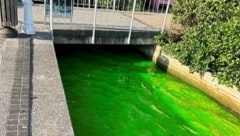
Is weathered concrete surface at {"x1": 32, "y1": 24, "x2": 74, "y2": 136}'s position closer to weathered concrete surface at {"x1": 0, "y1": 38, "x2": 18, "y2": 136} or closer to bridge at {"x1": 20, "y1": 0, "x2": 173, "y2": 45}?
weathered concrete surface at {"x1": 0, "y1": 38, "x2": 18, "y2": 136}

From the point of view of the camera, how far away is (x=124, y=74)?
7.36 meters

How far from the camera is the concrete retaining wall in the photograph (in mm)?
6262

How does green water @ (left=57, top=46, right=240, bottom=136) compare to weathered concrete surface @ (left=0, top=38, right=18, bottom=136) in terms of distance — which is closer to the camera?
weathered concrete surface @ (left=0, top=38, right=18, bottom=136)

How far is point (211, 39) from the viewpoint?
21.0ft

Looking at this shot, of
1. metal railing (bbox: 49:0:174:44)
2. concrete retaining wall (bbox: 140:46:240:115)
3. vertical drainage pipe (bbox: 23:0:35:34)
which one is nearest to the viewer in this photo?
vertical drainage pipe (bbox: 23:0:35:34)

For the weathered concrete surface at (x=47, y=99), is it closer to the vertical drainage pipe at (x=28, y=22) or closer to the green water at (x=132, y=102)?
the vertical drainage pipe at (x=28, y=22)

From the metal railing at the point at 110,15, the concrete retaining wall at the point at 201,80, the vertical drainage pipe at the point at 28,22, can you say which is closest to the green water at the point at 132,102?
the concrete retaining wall at the point at 201,80

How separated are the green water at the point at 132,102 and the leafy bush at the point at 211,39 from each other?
69 centimetres

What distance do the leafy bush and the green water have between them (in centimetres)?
69

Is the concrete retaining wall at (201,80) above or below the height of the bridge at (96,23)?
below

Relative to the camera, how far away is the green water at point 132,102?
205 inches

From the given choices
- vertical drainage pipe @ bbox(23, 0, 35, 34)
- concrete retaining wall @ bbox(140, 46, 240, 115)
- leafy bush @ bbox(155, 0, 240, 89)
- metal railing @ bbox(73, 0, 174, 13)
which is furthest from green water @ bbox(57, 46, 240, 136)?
metal railing @ bbox(73, 0, 174, 13)

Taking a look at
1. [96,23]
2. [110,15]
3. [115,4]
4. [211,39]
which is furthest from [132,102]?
[115,4]

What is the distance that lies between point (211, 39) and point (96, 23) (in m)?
3.03
